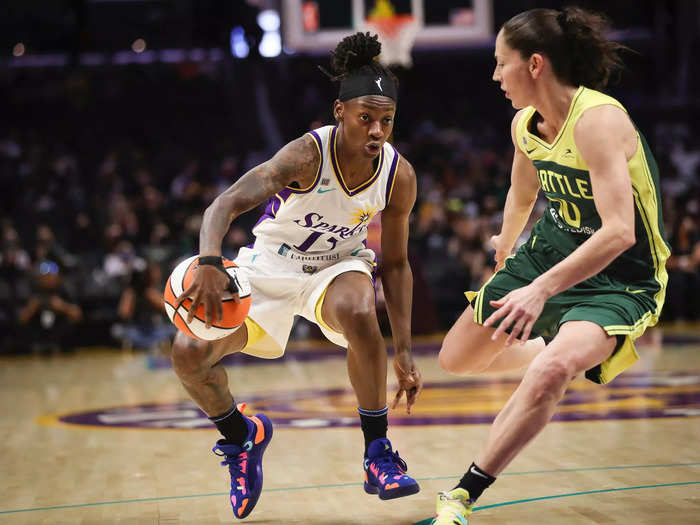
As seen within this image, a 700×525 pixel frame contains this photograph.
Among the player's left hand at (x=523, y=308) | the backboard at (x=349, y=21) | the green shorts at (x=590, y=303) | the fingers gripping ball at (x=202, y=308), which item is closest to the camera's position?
the player's left hand at (x=523, y=308)

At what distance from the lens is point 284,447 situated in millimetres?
5094

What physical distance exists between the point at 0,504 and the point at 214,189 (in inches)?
462

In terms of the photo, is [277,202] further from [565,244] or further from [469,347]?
[565,244]

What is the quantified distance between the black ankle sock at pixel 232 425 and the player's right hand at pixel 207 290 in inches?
30.8

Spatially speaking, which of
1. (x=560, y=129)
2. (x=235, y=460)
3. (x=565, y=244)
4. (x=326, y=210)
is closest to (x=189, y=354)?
(x=235, y=460)

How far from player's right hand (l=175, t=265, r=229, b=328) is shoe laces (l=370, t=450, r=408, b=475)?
0.94m

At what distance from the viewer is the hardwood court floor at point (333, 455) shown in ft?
11.6

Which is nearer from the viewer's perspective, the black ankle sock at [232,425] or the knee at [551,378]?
the knee at [551,378]

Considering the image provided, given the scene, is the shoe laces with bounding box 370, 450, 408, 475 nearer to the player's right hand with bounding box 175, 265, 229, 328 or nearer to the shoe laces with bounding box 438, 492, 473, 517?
the shoe laces with bounding box 438, 492, 473, 517

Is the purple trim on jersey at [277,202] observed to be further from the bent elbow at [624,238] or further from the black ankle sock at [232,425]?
the bent elbow at [624,238]

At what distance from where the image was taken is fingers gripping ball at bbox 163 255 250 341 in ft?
A: 11.1

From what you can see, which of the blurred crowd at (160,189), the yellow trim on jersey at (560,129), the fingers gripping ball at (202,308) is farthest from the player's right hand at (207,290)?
the blurred crowd at (160,189)

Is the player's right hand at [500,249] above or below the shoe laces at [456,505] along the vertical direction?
above

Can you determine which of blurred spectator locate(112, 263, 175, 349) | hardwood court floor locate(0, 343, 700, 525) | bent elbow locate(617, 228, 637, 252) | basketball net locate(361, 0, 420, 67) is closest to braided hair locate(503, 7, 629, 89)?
bent elbow locate(617, 228, 637, 252)
